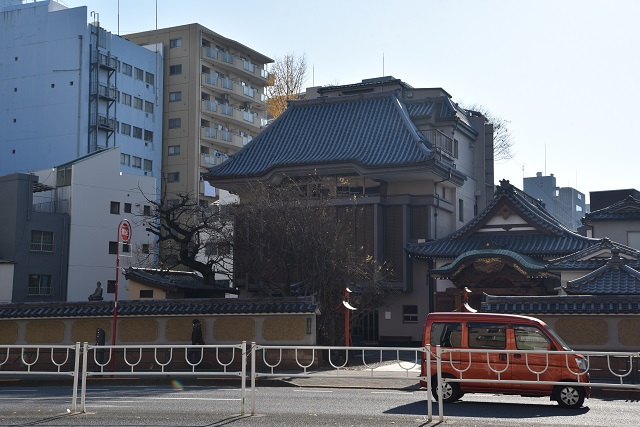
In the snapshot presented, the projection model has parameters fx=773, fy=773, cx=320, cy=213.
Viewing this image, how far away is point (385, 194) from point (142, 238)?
22.9 meters

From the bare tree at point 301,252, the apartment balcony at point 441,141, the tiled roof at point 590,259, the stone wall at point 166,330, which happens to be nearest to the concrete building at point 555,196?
the apartment balcony at point 441,141

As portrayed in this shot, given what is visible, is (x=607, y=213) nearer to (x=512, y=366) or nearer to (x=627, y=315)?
(x=627, y=315)

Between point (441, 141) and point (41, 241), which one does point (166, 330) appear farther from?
point (41, 241)

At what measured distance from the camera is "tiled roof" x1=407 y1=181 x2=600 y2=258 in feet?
118

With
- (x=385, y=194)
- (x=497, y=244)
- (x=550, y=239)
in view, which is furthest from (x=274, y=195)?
(x=550, y=239)

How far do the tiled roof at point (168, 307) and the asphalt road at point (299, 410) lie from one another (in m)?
7.90

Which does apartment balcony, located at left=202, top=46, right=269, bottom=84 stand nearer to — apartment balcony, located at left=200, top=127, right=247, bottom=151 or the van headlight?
apartment balcony, located at left=200, top=127, right=247, bottom=151

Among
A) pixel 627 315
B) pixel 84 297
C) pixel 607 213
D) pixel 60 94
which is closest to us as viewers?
pixel 627 315

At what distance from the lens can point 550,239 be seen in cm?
3681

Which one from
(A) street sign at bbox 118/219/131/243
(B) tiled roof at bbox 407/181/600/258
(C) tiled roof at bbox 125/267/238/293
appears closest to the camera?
(A) street sign at bbox 118/219/131/243

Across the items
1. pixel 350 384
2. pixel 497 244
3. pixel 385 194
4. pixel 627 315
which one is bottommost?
pixel 350 384

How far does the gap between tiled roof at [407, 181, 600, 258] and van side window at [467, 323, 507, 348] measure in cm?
1961

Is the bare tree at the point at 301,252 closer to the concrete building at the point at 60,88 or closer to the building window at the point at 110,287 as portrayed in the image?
the building window at the point at 110,287

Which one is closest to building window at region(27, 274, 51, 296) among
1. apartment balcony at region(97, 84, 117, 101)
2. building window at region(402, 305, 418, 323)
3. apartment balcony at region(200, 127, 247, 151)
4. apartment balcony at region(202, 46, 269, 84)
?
apartment balcony at region(97, 84, 117, 101)
